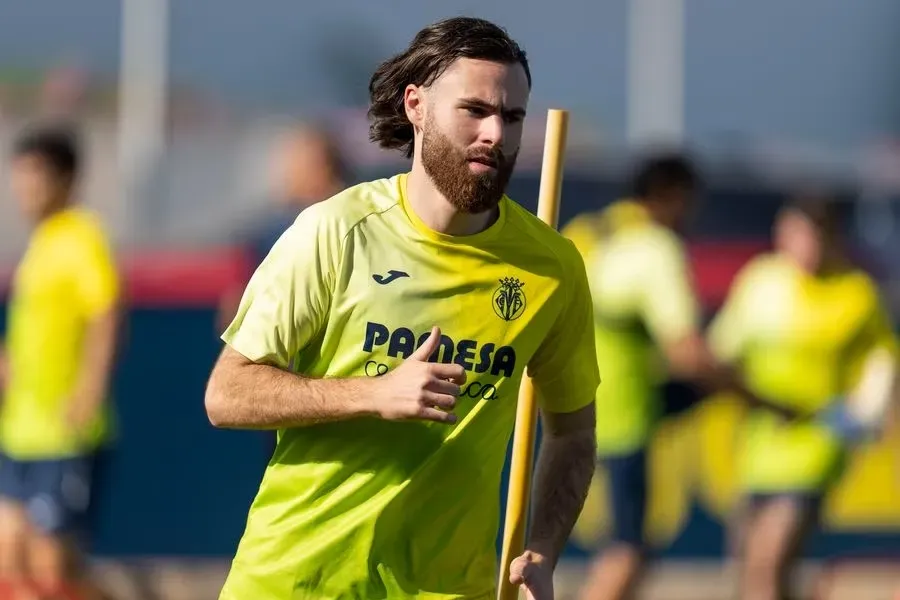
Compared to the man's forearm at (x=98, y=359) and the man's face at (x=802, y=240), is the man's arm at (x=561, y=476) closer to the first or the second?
the man's forearm at (x=98, y=359)

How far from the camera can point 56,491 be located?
27.3 ft

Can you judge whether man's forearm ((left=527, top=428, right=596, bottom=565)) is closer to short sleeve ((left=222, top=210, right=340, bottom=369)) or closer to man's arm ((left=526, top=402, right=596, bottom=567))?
man's arm ((left=526, top=402, right=596, bottom=567))

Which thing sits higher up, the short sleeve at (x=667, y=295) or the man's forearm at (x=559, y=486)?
the short sleeve at (x=667, y=295)

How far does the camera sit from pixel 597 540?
1091 centimetres

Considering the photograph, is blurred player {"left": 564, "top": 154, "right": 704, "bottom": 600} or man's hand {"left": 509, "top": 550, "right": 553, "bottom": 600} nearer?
man's hand {"left": 509, "top": 550, "right": 553, "bottom": 600}

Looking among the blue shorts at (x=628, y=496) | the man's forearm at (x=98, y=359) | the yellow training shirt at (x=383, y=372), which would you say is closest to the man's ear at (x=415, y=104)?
the yellow training shirt at (x=383, y=372)

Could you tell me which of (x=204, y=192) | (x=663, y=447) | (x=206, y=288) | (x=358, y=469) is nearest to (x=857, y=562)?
(x=663, y=447)

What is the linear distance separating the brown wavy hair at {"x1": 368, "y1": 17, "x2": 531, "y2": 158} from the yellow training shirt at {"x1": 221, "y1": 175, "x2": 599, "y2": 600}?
17 centimetres

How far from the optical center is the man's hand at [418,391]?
11.9 ft

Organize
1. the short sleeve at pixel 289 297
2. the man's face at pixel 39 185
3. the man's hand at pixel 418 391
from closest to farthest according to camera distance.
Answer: the man's hand at pixel 418 391
the short sleeve at pixel 289 297
the man's face at pixel 39 185


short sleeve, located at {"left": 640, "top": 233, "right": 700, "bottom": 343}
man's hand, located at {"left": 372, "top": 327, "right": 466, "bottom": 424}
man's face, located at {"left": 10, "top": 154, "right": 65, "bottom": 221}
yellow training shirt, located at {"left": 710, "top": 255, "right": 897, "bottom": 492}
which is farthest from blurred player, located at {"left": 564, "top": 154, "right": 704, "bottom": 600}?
man's hand, located at {"left": 372, "top": 327, "right": 466, "bottom": 424}

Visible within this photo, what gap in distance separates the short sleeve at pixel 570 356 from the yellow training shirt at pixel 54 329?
14.1ft

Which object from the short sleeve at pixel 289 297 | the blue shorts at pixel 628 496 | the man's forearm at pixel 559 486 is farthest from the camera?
the blue shorts at pixel 628 496

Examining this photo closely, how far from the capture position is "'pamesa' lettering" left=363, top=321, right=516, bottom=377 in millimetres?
4000
